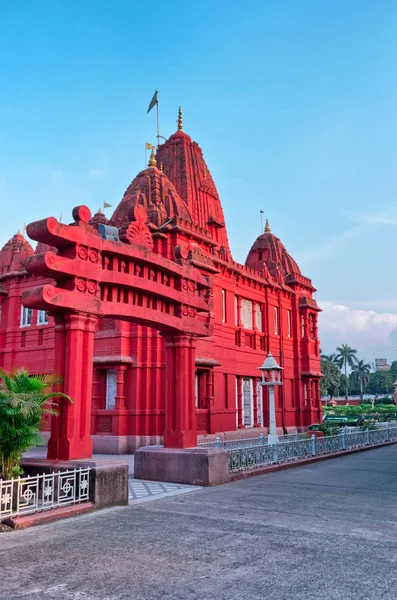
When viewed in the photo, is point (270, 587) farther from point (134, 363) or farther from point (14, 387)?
point (134, 363)

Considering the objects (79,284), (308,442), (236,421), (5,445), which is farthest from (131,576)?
(236,421)

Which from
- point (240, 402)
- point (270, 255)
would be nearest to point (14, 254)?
point (240, 402)

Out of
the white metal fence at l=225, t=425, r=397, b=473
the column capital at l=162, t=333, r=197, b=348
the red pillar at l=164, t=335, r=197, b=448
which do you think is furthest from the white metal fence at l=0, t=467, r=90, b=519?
the white metal fence at l=225, t=425, r=397, b=473

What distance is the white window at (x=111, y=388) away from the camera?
61.7ft

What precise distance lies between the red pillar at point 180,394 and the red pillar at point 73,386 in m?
2.95

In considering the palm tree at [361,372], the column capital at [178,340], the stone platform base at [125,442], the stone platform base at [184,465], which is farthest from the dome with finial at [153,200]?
the palm tree at [361,372]

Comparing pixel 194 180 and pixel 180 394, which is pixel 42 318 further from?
pixel 180 394

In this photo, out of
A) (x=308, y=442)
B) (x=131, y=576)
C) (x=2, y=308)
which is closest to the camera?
(x=131, y=576)

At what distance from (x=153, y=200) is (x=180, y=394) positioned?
11561 millimetres

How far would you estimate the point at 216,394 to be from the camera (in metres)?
21.1

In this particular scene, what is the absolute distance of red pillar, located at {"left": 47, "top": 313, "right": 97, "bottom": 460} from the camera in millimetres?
8273

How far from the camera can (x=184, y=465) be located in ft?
34.9

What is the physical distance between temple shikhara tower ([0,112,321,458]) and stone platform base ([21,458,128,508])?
0.32 meters

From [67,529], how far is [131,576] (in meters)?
2.24
